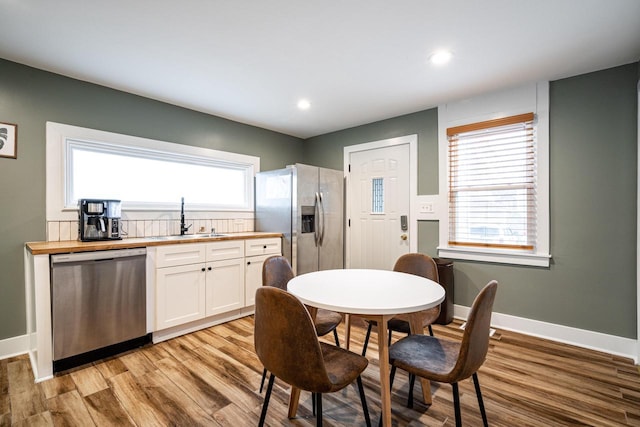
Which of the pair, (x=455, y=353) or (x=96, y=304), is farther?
(x=96, y=304)

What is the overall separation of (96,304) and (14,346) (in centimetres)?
89

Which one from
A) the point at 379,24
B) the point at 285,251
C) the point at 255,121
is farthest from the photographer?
the point at 255,121

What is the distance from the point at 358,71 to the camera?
2.61 m

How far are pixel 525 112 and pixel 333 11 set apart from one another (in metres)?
2.20

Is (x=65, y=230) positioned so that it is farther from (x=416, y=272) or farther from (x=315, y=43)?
(x=416, y=272)

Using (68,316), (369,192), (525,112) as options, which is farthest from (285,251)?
(525,112)

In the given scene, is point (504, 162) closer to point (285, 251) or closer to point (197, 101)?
point (285, 251)

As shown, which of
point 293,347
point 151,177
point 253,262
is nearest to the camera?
point 293,347

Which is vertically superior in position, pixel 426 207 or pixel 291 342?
pixel 426 207

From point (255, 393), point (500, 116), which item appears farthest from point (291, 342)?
point (500, 116)

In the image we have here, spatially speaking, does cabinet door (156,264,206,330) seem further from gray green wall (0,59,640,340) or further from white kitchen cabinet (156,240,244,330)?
gray green wall (0,59,640,340)

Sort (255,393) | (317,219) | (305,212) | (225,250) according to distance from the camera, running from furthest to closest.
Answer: (317,219) < (305,212) < (225,250) < (255,393)

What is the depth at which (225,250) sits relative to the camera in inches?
124

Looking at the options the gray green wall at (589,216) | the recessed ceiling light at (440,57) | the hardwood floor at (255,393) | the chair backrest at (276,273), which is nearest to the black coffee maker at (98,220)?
the hardwood floor at (255,393)
